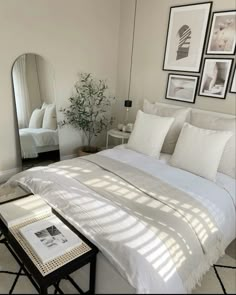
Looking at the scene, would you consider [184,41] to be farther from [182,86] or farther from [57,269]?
[57,269]

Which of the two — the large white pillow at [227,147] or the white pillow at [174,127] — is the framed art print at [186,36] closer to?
the white pillow at [174,127]

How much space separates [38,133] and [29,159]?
356 millimetres

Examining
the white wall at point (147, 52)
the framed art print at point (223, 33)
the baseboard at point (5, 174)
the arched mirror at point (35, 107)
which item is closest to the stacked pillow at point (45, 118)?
the arched mirror at point (35, 107)

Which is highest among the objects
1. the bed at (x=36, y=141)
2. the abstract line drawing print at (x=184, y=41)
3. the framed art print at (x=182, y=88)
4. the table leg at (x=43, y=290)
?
the abstract line drawing print at (x=184, y=41)

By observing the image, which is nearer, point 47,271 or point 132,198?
point 47,271

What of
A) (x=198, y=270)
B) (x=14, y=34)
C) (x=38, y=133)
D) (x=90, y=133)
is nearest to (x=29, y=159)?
(x=38, y=133)

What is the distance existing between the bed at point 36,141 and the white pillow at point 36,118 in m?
0.05

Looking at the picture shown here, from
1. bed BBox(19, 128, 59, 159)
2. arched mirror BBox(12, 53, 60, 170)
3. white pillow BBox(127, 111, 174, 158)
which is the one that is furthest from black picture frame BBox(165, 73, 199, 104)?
bed BBox(19, 128, 59, 159)

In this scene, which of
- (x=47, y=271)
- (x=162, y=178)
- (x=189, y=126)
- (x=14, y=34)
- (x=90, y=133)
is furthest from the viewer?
(x=90, y=133)

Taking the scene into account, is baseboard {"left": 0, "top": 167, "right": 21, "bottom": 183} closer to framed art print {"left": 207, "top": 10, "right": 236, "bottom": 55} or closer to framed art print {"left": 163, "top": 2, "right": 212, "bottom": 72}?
framed art print {"left": 163, "top": 2, "right": 212, "bottom": 72}

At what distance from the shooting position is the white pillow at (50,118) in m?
2.98

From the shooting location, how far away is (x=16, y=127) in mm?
2832

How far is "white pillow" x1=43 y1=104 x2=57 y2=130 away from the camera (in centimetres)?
298

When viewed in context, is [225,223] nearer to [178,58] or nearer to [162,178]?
[162,178]
